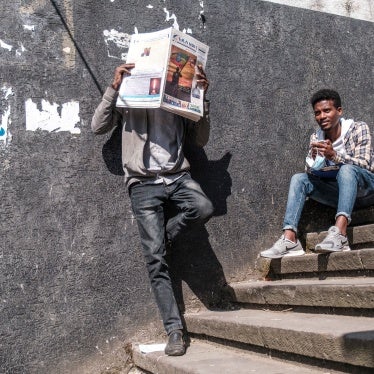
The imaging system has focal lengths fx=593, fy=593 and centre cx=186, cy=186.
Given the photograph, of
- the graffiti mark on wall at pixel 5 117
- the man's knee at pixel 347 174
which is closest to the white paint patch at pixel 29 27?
the graffiti mark on wall at pixel 5 117

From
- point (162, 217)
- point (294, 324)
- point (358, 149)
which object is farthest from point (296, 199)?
point (294, 324)

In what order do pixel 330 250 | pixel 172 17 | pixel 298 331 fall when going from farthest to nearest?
pixel 172 17, pixel 330 250, pixel 298 331

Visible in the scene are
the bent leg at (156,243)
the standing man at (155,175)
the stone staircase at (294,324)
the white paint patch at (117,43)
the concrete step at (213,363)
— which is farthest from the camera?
the white paint patch at (117,43)

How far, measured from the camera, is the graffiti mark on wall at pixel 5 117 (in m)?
4.28

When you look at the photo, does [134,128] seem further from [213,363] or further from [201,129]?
[213,363]

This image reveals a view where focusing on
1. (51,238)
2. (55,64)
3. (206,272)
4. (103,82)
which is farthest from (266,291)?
(55,64)

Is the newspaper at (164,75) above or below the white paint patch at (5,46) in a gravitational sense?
below

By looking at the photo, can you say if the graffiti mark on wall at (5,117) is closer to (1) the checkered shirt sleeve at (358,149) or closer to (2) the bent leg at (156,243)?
(2) the bent leg at (156,243)

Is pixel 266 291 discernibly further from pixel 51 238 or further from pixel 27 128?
pixel 27 128

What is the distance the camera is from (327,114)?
15.7 ft

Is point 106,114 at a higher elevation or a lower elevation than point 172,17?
lower

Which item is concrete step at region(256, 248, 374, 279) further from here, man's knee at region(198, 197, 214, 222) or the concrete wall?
man's knee at region(198, 197, 214, 222)

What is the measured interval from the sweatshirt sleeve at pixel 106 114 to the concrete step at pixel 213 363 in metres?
1.66

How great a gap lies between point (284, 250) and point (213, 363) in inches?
50.1
